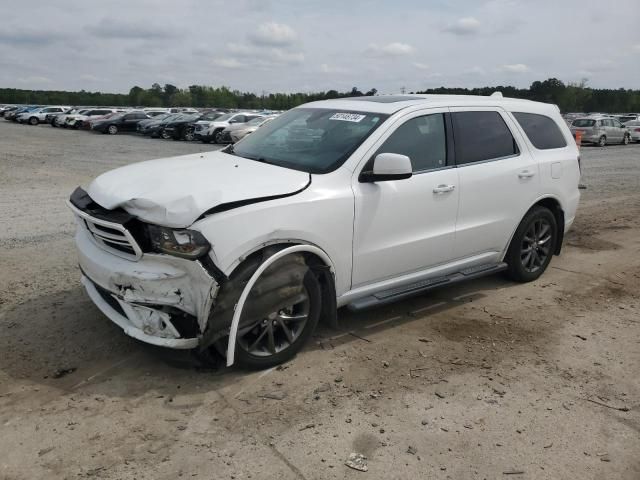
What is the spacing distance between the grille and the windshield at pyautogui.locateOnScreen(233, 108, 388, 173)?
4.29 feet

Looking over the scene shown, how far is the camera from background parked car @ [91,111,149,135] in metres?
33.0

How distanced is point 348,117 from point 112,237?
82.8 inches

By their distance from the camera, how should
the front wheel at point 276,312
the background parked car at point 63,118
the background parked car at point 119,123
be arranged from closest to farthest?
the front wheel at point 276,312 < the background parked car at point 119,123 < the background parked car at point 63,118

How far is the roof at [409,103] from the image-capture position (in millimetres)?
4496

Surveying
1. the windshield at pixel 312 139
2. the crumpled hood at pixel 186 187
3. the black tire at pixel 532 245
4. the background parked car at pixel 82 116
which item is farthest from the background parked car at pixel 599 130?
the background parked car at pixel 82 116

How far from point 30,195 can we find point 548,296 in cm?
869

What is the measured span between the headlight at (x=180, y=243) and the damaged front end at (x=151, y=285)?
14 mm

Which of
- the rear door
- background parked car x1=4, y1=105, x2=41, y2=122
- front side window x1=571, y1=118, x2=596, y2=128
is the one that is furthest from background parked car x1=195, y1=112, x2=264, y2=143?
background parked car x1=4, y1=105, x2=41, y2=122

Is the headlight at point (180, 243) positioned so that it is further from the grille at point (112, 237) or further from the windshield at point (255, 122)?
the windshield at point (255, 122)

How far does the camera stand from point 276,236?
3512mm

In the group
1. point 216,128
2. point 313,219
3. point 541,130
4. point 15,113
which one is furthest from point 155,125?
point 313,219

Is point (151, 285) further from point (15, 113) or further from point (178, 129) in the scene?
point (15, 113)

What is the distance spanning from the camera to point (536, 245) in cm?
557

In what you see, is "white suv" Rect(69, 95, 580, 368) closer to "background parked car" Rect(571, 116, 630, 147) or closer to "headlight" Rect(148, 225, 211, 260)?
"headlight" Rect(148, 225, 211, 260)
